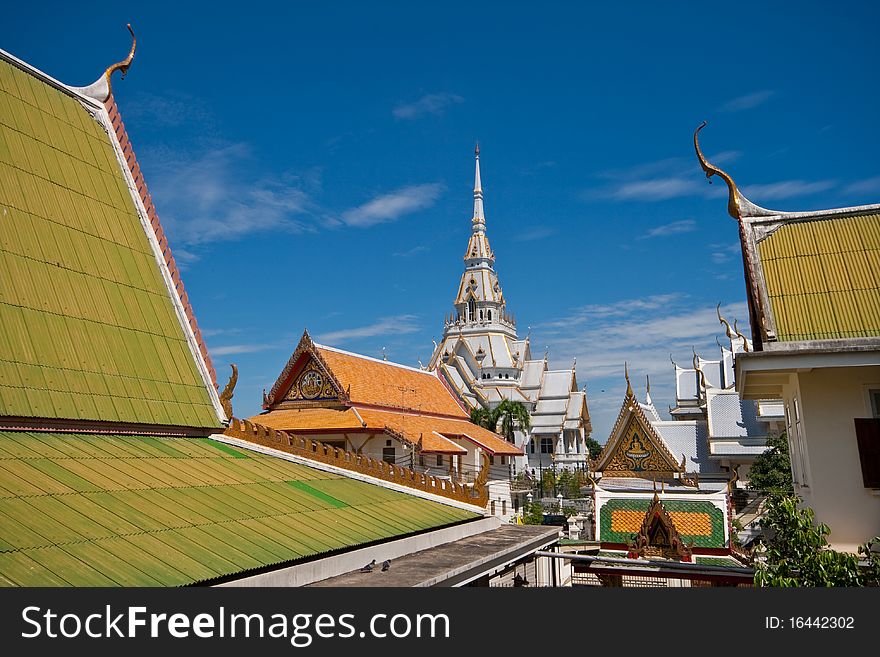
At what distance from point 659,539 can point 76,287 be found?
35.8ft

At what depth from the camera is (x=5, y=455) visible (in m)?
6.34

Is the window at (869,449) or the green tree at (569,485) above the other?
the green tree at (569,485)

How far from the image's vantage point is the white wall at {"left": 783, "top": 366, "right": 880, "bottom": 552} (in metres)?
6.77

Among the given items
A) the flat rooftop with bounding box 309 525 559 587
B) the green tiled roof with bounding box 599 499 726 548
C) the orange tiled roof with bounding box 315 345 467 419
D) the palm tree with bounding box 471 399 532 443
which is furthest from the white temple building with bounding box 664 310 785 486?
the palm tree with bounding box 471 399 532 443

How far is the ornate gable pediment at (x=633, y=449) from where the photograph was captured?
18703mm

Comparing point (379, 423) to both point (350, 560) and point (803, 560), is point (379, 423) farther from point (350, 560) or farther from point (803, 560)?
point (803, 560)

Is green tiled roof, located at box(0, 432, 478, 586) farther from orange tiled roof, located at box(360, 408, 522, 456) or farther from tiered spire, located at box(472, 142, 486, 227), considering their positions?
tiered spire, located at box(472, 142, 486, 227)

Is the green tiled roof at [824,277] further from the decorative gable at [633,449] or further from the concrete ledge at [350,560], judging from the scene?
the decorative gable at [633,449]

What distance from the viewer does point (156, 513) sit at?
6340mm

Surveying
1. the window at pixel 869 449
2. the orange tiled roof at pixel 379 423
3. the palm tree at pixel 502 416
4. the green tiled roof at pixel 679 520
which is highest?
the palm tree at pixel 502 416

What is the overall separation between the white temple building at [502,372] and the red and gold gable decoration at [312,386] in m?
28.6

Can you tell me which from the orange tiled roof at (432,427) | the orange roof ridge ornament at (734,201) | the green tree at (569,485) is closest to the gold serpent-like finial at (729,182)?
the orange roof ridge ornament at (734,201)
